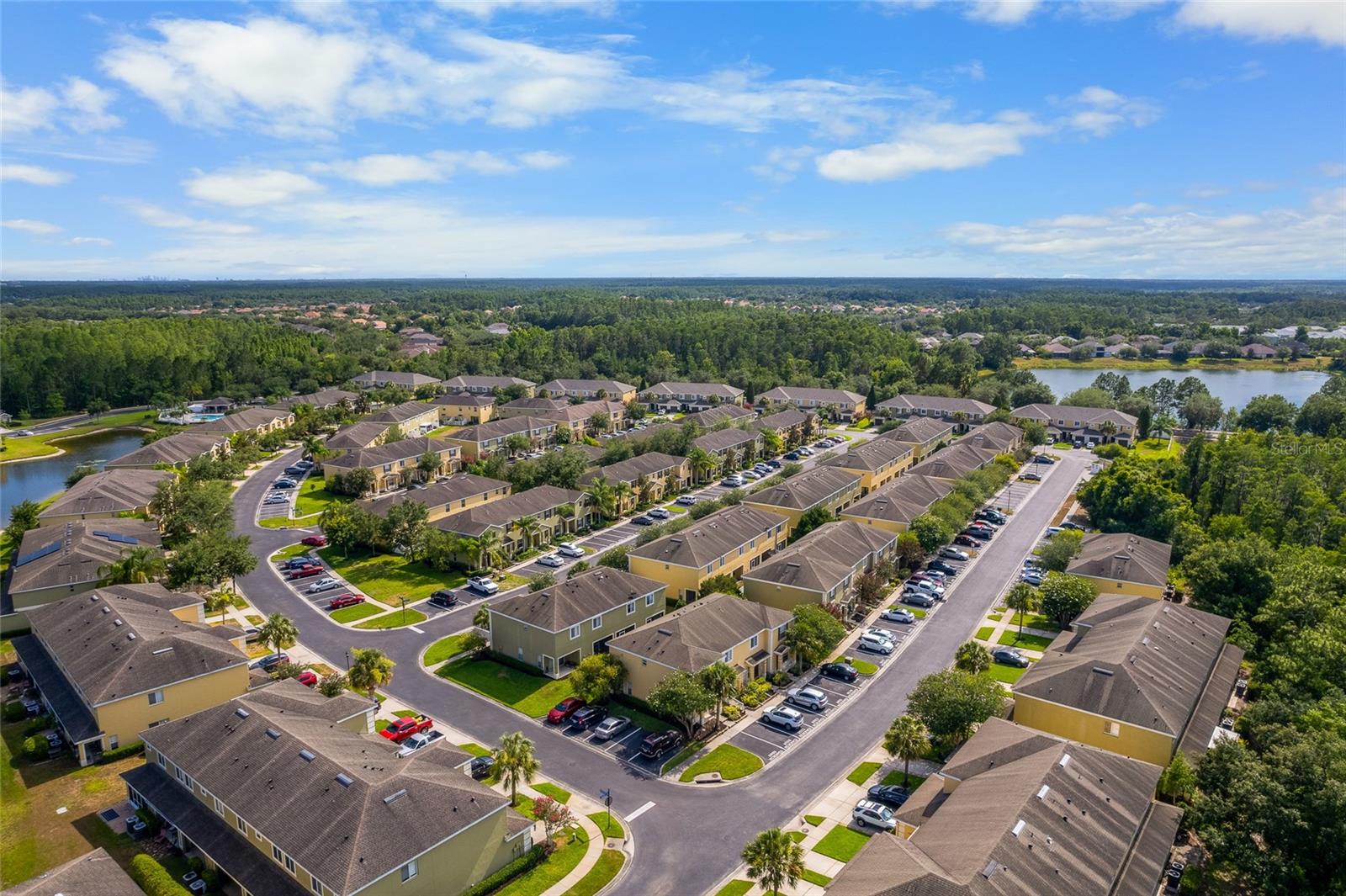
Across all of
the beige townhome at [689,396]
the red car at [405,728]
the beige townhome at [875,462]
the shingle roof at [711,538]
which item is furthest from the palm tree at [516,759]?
the beige townhome at [689,396]

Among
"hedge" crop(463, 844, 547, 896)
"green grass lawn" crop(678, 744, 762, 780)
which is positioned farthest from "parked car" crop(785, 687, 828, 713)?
"hedge" crop(463, 844, 547, 896)

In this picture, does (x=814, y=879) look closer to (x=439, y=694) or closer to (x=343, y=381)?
(x=439, y=694)

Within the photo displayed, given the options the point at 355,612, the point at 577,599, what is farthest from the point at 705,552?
the point at 355,612

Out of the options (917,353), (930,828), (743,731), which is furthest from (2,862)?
(917,353)

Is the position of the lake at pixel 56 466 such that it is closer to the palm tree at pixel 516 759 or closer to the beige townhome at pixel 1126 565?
the palm tree at pixel 516 759

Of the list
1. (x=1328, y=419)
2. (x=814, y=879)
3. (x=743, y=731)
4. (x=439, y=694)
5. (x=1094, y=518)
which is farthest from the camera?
(x=1328, y=419)

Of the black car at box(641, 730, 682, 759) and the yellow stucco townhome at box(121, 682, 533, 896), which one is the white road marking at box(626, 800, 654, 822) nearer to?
the black car at box(641, 730, 682, 759)
